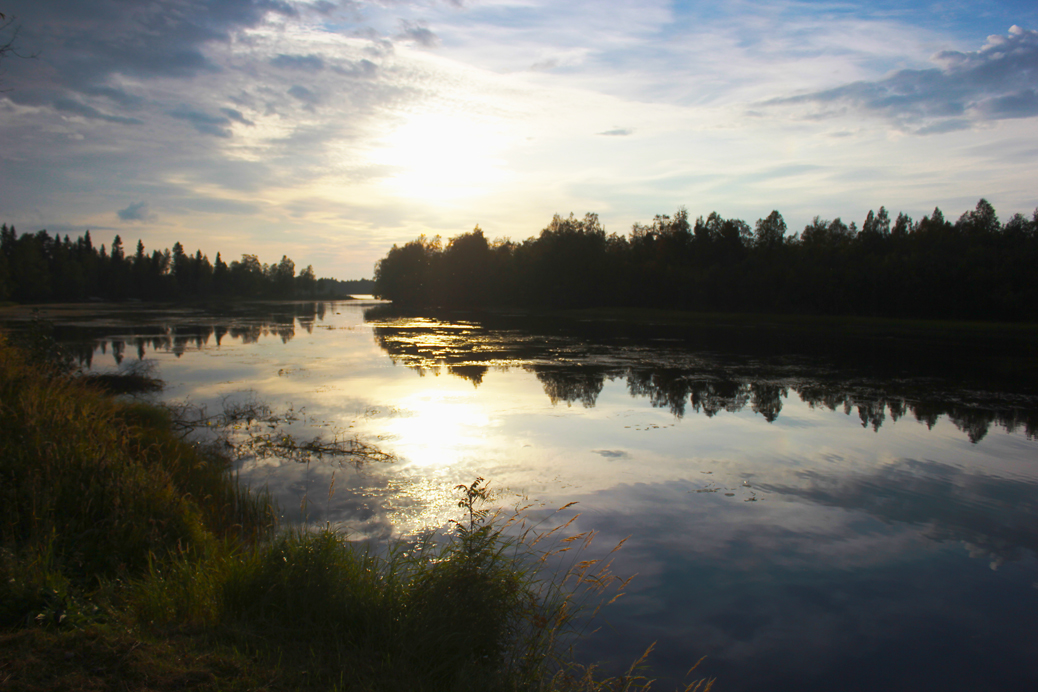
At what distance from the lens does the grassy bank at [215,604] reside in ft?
11.7

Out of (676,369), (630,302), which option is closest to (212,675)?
(676,369)

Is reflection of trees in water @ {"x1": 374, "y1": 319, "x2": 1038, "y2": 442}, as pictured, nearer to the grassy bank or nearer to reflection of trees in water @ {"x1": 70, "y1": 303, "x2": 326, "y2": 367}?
reflection of trees in water @ {"x1": 70, "y1": 303, "x2": 326, "y2": 367}

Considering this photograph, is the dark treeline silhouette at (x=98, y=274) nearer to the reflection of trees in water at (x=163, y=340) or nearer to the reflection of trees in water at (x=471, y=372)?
the reflection of trees in water at (x=163, y=340)

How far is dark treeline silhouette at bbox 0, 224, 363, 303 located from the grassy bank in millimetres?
93665

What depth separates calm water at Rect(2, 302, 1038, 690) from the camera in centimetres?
522

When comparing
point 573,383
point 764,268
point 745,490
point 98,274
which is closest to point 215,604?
point 745,490

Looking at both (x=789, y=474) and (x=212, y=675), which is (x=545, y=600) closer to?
(x=212, y=675)

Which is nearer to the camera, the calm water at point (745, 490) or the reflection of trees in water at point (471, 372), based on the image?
the calm water at point (745, 490)

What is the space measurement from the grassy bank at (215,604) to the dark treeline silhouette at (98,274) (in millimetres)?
93665

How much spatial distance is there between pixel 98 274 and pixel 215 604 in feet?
424

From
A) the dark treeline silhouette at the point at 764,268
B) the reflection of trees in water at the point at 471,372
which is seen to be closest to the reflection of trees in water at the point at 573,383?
the reflection of trees in water at the point at 471,372

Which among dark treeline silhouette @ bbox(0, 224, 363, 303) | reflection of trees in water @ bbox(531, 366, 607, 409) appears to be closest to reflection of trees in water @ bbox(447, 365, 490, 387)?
reflection of trees in water @ bbox(531, 366, 607, 409)

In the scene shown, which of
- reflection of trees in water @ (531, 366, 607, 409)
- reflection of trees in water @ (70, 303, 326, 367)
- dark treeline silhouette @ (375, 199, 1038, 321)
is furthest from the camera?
dark treeline silhouette @ (375, 199, 1038, 321)

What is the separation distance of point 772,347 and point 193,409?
1148 inches
